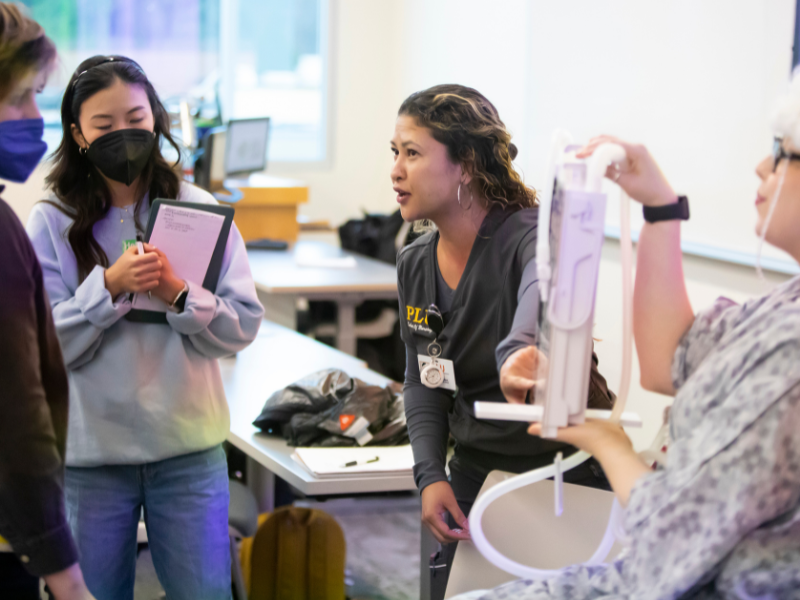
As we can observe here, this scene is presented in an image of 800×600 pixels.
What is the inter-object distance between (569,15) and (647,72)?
2.30ft

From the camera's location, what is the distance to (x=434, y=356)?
57.2 inches

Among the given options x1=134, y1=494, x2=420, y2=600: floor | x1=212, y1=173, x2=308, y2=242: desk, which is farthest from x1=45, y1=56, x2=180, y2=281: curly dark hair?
x1=212, y1=173, x2=308, y2=242: desk

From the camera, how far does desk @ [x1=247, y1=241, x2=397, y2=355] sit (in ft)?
11.8

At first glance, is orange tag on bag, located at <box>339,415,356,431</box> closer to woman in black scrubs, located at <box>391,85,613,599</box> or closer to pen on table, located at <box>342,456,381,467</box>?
pen on table, located at <box>342,456,381,467</box>

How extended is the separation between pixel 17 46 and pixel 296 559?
4.83 ft

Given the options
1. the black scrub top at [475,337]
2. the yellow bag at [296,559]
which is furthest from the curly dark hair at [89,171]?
the yellow bag at [296,559]

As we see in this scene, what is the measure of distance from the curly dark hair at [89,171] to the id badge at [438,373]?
21.9 inches

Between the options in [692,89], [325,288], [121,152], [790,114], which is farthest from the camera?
[325,288]

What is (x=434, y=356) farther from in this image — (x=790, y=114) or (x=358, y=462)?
(x=790, y=114)

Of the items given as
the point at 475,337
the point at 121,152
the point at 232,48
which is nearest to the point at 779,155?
the point at 475,337

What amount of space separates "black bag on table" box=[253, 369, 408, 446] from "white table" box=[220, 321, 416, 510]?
0.15ft

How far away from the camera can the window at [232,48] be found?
18.3ft

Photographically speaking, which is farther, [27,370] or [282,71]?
[282,71]

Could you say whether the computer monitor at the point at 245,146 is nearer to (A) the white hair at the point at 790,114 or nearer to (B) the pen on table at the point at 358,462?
(B) the pen on table at the point at 358,462
